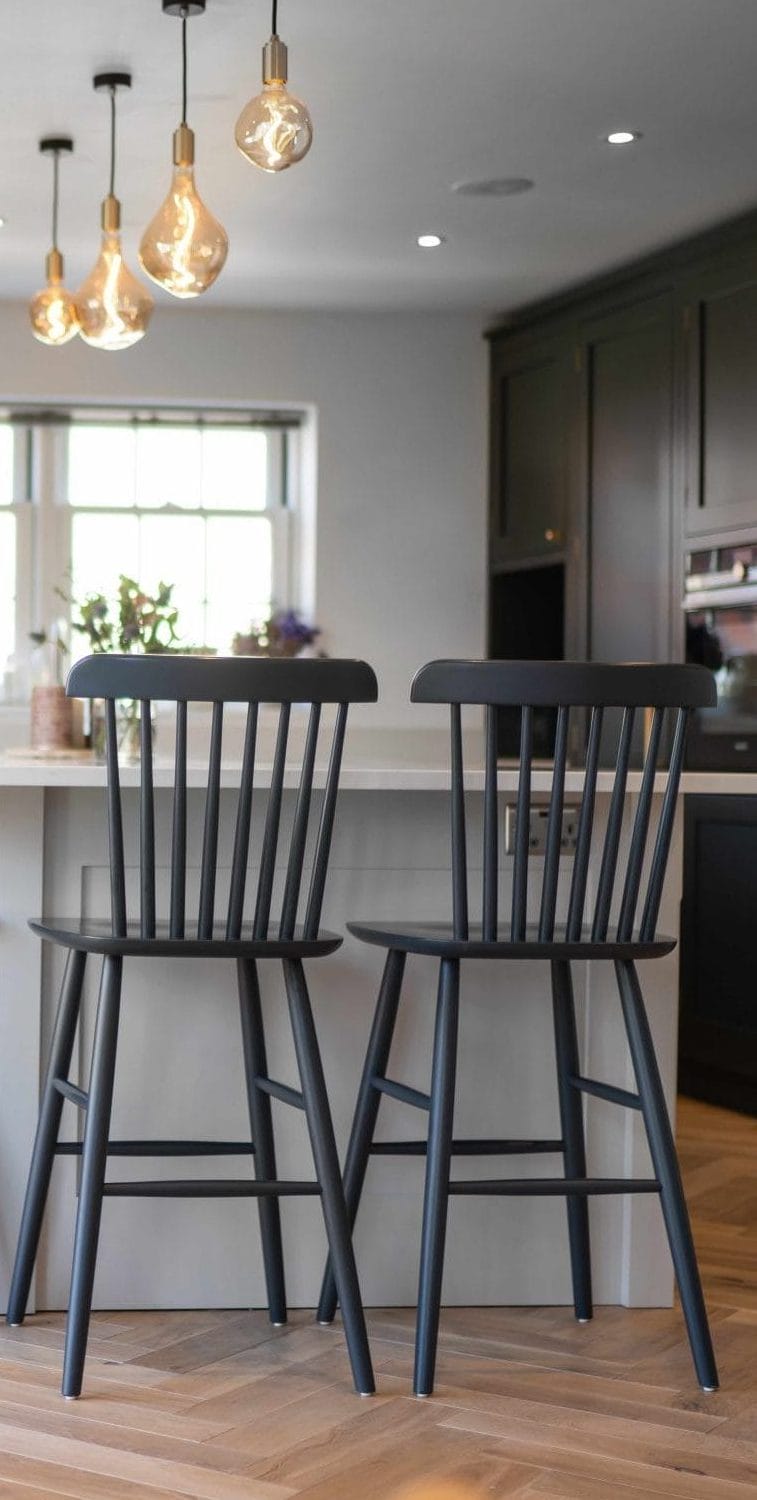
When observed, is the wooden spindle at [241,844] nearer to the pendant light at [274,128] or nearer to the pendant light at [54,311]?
the pendant light at [274,128]

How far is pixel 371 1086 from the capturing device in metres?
2.53

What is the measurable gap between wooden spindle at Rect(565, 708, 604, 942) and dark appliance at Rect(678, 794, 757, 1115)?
2.37m

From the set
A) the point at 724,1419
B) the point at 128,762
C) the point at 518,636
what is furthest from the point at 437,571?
the point at 724,1419

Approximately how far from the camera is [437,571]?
6.20 m

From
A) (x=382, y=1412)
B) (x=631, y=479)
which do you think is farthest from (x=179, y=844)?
(x=631, y=479)

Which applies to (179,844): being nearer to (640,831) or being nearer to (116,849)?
(116,849)

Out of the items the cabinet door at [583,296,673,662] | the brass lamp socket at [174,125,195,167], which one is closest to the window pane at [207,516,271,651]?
the cabinet door at [583,296,673,662]

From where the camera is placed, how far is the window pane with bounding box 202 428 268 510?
20.8ft

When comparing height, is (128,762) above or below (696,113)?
below

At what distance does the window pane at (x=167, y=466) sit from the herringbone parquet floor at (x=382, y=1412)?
13.6ft

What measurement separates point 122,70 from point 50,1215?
261 cm

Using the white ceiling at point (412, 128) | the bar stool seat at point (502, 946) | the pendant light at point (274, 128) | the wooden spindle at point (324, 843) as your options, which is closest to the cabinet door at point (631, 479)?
the white ceiling at point (412, 128)

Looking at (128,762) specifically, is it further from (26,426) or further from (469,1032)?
(26,426)

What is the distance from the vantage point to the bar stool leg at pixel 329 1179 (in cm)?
227
